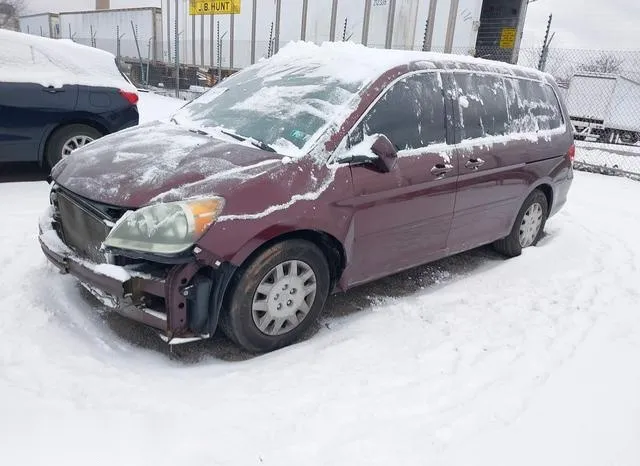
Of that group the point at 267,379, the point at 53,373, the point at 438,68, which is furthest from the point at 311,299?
the point at 438,68

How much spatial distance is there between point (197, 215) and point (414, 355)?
150 centimetres

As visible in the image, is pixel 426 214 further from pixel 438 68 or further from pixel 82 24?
pixel 82 24

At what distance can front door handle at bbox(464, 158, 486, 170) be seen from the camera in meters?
3.84

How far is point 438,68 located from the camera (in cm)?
373

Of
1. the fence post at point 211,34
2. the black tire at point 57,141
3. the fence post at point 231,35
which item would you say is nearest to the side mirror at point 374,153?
the black tire at point 57,141

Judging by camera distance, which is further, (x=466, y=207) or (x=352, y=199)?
(x=466, y=207)

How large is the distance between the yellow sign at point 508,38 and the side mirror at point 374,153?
940 cm

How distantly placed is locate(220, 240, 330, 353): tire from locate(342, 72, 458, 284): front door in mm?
336

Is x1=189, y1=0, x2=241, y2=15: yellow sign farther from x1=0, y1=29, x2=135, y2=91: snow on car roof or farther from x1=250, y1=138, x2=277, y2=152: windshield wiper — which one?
x1=250, y1=138, x2=277, y2=152: windshield wiper

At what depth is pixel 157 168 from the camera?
2.83 meters

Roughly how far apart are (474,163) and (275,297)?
76.3 inches

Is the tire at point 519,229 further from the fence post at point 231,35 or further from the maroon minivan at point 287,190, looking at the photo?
the fence post at point 231,35

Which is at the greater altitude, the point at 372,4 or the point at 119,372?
the point at 372,4

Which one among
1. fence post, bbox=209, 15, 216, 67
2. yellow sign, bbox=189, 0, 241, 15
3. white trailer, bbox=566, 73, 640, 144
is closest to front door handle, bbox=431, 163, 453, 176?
yellow sign, bbox=189, 0, 241, 15
